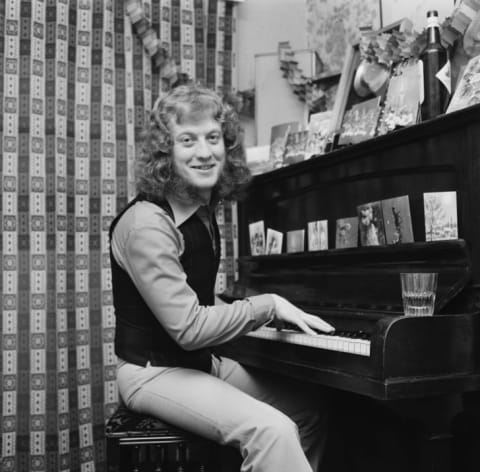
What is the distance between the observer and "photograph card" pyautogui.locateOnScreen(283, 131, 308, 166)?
2.63m

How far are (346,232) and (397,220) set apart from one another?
272 mm

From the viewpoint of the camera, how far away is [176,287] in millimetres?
1597

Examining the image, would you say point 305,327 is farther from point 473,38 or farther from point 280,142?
point 280,142

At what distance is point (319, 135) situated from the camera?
8.46 feet

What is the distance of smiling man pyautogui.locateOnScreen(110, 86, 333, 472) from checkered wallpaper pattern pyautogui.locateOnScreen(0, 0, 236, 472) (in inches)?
45.5

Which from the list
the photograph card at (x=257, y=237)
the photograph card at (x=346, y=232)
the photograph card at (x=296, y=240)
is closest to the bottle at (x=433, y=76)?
the photograph card at (x=346, y=232)

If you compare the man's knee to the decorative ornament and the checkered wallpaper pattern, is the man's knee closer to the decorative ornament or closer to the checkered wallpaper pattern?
the checkered wallpaper pattern

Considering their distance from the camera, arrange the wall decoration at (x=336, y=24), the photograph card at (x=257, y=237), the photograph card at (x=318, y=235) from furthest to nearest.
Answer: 1. the wall decoration at (x=336, y=24)
2. the photograph card at (x=257, y=237)
3. the photograph card at (x=318, y=235)

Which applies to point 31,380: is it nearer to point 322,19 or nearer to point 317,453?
point 317,453

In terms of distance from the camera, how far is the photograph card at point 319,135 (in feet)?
8.27

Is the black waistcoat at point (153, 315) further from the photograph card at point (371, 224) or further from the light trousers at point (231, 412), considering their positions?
the photograph card at point (371, 224)

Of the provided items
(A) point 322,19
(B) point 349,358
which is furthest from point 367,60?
(B) point 349,358

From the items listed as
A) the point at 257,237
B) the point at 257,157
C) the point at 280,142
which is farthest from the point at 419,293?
the point at 257,157

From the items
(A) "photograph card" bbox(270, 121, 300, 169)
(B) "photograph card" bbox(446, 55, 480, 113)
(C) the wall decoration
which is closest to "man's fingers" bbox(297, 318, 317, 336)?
(B) "photograph card" bbox(446, 55, 480, 113)
